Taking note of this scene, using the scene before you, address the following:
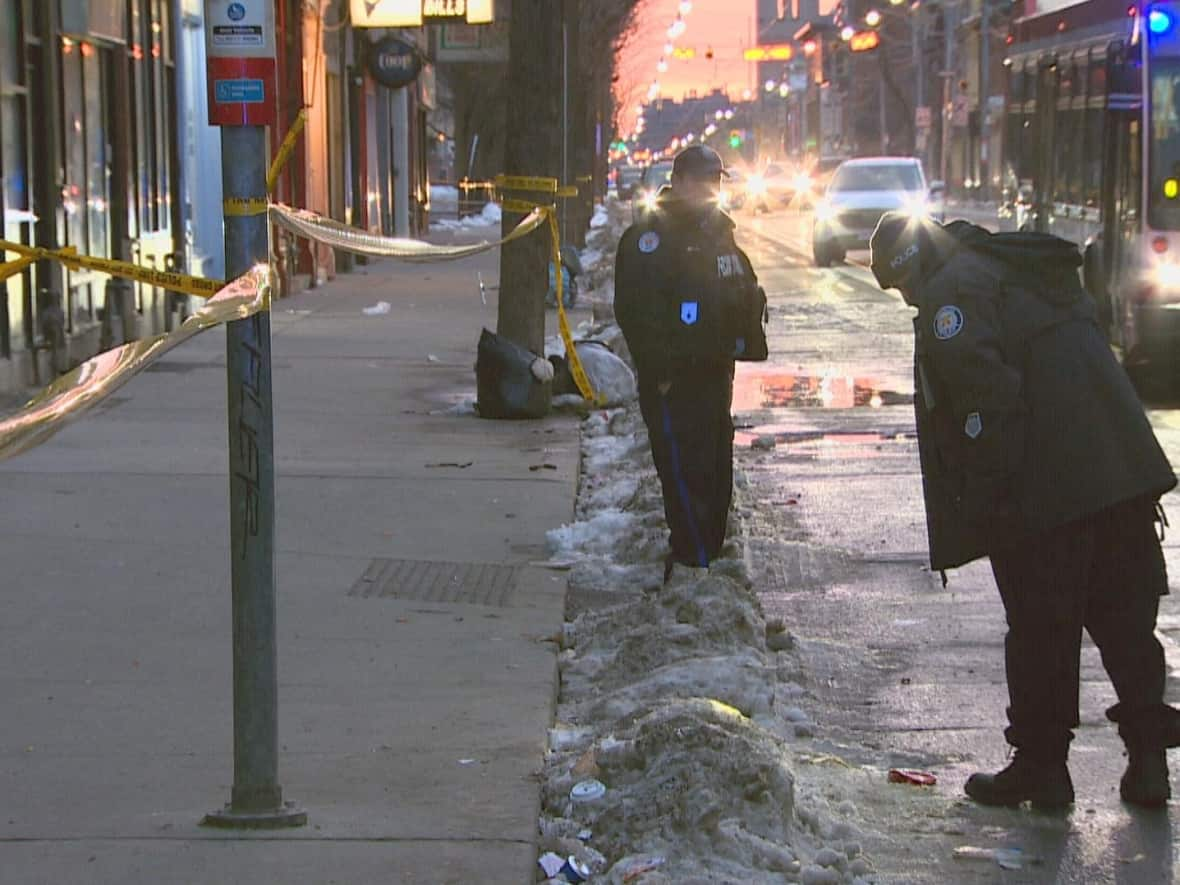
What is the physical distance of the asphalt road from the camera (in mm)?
5684

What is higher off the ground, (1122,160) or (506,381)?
(1122,160)

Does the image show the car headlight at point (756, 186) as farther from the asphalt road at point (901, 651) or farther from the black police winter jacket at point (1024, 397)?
the black police winter jacket at point (1024, 397)

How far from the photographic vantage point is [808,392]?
53.5 feet

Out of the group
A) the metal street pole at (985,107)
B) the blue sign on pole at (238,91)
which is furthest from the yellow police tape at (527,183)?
the metal street pole at (985,107)

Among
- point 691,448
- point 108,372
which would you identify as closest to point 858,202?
point 691,448

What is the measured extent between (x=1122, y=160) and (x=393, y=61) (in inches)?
823

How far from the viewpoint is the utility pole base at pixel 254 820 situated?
530 cm

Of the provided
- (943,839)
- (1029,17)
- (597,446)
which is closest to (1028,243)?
(943,839)

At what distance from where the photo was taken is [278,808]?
5.34 m

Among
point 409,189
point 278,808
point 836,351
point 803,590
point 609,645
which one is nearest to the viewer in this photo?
point 278,808

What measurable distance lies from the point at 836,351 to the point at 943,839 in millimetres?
14109

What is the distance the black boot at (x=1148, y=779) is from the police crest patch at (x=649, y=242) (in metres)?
3.17

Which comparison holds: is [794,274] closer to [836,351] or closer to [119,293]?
[836,351]

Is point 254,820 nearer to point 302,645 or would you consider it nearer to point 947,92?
point 302,645
